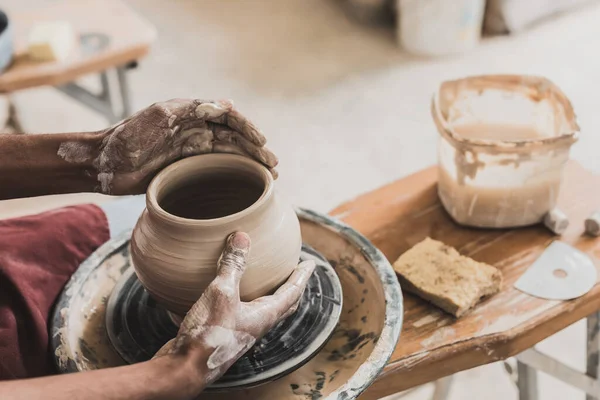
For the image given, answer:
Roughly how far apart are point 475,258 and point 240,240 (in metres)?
0.60

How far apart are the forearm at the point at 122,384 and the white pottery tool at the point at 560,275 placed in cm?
70

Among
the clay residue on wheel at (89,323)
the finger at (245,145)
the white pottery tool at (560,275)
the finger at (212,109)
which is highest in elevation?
the finger at (212,109)

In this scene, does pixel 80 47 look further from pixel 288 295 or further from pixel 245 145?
pixel 288 295

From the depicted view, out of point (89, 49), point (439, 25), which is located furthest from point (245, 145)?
point (439, 25)

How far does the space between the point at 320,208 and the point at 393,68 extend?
1.06 metres

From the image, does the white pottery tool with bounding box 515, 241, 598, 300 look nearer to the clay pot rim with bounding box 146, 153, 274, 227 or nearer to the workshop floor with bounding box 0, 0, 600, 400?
the clay pot rim with bounding box 146, 153, 274, 227

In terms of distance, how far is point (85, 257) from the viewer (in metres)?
1.30

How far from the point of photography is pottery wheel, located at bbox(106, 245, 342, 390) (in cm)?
101

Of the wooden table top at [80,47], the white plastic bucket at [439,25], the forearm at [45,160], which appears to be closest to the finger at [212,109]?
the forearm at [45,160]

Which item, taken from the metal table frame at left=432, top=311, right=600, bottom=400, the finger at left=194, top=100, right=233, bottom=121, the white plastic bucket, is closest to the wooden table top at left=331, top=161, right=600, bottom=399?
the metal table frame at left=432, top=311, right=600, bottom=400

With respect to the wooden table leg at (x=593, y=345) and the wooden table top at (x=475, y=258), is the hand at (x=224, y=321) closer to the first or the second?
the wooden table top at (x=475, y=258)

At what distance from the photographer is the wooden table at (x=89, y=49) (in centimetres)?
222

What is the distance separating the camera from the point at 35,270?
1214mm

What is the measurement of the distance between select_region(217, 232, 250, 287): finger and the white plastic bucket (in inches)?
98.8
